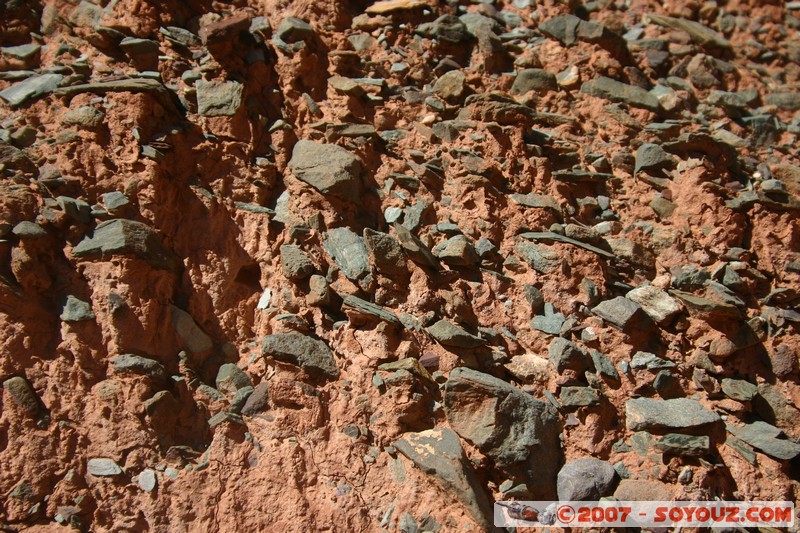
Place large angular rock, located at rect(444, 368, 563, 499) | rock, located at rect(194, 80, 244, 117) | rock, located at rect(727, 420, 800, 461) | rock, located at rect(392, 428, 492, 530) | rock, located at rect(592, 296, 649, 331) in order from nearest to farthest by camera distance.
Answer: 1. rock, located at rect(392, 428, 492, 530)
2. large angular rock, located at rect(444, 368, 563, 499)
3. rock, located at rect(727, 420, 800, 461)
4. rock, located at rect(592, 296, 649, 331)
5. rock, located at rect(194, 80, 244, 117)

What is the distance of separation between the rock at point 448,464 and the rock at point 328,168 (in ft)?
A: 3.87

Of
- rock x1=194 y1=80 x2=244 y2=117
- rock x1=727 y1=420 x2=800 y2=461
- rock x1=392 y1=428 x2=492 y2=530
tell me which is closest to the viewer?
rock x1=392 y1=428 x2=492 y2=530

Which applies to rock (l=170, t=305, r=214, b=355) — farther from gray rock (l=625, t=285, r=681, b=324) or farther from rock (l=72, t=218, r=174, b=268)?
gray rock (l=625, t=285, r=681, b=324)

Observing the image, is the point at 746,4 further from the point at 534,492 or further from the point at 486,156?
the point at 534,492

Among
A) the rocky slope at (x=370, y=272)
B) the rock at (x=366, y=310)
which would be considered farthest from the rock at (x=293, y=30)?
the rock at (x=366, y=310)

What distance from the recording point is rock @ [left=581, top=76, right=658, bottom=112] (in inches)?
132

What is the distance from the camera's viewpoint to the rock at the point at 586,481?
226cm

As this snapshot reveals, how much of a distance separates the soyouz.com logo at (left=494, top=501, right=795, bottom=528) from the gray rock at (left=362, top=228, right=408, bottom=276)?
1.06 metres

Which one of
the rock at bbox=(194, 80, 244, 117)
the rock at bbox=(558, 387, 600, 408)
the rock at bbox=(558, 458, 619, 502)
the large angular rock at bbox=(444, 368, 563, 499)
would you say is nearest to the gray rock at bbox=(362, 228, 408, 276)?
the large angular rock at bbox=(444, 368, 563, 499)

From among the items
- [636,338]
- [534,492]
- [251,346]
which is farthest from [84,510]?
[636,338]

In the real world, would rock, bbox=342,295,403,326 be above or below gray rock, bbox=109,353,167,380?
above

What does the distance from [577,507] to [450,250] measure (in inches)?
46.9

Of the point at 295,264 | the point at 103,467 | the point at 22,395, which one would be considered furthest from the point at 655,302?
the point at 22,395

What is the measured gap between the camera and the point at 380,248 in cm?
262
